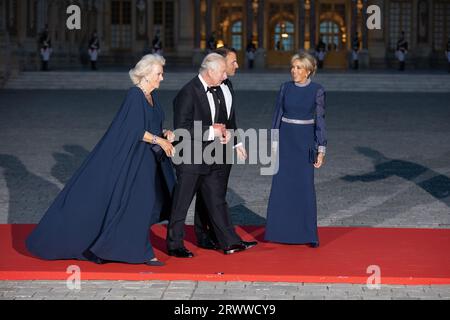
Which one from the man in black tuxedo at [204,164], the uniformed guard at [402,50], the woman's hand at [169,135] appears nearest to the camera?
→ the woman's hand at [169,135]

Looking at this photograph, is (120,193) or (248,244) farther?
(248,244)

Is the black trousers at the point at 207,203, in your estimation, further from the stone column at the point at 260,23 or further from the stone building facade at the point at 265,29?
the stone column at the point at 260,23

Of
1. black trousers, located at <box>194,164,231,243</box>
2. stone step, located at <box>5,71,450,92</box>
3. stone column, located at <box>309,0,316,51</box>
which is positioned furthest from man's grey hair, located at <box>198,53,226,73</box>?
stone column, located at <box>309,0,316,51</box>

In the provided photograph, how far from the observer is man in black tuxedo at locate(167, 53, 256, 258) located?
9.04 m

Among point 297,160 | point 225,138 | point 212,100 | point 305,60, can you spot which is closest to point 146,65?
point 212,100

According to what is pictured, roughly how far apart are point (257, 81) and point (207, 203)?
85.2 feet

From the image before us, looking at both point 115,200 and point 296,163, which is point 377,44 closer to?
point 296,163

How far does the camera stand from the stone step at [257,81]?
113 feet

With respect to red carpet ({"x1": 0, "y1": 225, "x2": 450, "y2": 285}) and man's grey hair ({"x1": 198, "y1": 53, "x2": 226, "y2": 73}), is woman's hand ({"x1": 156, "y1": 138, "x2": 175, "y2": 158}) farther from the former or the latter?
red carpet ({"x1": 0, "y1": 225, "x2": 450, "y2": 285})

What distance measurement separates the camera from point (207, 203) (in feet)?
30.8

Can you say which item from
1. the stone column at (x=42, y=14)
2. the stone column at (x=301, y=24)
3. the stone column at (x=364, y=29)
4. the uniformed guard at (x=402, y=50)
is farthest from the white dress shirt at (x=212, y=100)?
the stone column at (x=364, y=29)

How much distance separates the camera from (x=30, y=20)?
41.5 m

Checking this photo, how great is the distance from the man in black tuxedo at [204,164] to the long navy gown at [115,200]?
236 mm
